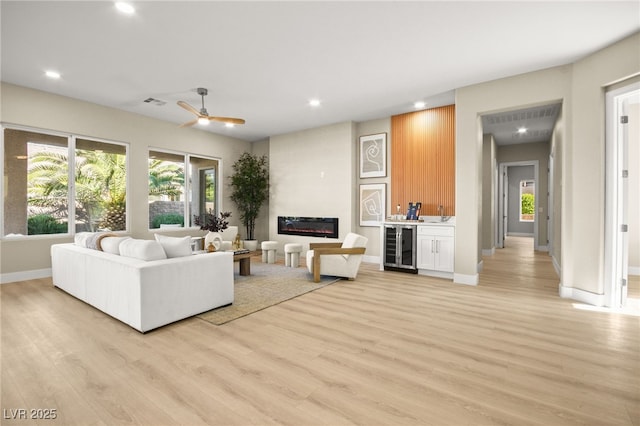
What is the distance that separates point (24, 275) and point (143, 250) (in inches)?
139

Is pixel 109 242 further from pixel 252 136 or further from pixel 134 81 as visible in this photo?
pixel 252 136

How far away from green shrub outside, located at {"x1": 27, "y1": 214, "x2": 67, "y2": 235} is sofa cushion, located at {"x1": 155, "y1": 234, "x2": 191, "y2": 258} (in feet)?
11.1

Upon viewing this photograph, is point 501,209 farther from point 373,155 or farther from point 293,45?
point 293,45

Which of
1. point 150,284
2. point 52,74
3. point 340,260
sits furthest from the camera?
point 340,260

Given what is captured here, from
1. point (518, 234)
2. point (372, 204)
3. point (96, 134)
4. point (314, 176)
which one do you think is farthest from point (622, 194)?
point (518, 234)

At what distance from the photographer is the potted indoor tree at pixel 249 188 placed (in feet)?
25.4

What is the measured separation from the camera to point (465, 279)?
4797 millimetres

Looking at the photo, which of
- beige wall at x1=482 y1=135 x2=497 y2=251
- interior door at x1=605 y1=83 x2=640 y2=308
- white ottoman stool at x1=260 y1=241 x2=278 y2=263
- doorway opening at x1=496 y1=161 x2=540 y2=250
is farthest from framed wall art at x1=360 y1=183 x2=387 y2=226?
doorway opening at x1=496 y1=161 x2=540 y2=250

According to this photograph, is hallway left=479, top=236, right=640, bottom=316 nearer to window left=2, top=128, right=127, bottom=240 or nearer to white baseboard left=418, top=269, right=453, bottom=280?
white baseboard left=418, top=269, right=453, bottom=280

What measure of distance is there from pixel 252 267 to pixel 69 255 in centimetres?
288

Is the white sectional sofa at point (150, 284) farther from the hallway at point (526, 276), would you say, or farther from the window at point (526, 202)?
the window at point (526, 202)

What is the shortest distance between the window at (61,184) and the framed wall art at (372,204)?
16.4 feet

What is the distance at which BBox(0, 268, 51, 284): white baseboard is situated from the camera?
15.1ft

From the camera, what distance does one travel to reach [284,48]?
3.56m
